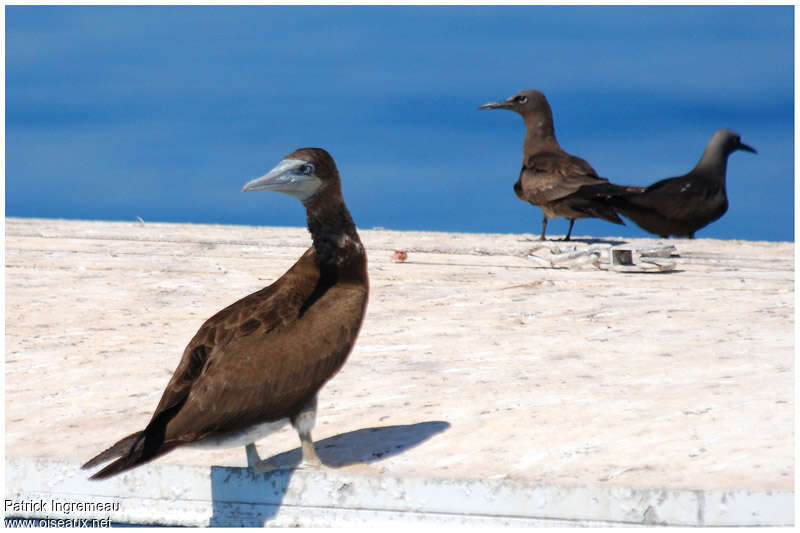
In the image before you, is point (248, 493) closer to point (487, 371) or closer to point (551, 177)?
point (487, 371)

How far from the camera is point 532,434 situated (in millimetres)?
Answer: 4898

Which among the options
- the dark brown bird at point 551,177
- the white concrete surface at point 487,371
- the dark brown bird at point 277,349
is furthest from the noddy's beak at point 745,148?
the dark brown bird at point 277,349

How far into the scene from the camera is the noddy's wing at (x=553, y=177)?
42.2 feet

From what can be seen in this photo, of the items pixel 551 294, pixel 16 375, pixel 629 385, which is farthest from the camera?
pixel 551 294

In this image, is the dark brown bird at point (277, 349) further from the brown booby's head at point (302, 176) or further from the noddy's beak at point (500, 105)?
the noddy's beak at point (500, 105)

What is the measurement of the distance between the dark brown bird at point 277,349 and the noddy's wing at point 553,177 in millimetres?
8358

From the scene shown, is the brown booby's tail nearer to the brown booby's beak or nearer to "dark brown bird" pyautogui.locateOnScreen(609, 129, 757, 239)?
"dark brown bird" pyautogui.locateOnScreen(609, 129, 757, 239)

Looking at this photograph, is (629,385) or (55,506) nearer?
(55,506)

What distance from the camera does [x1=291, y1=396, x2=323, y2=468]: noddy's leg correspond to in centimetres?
449

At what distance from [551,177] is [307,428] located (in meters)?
9.15

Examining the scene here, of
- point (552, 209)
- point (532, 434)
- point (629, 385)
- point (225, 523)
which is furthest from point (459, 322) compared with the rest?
point (552, 209)

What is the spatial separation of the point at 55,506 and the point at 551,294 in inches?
190

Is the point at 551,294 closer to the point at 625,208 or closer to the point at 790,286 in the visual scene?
the point at 790,286

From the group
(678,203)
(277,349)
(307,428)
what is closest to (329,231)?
(277,349)
